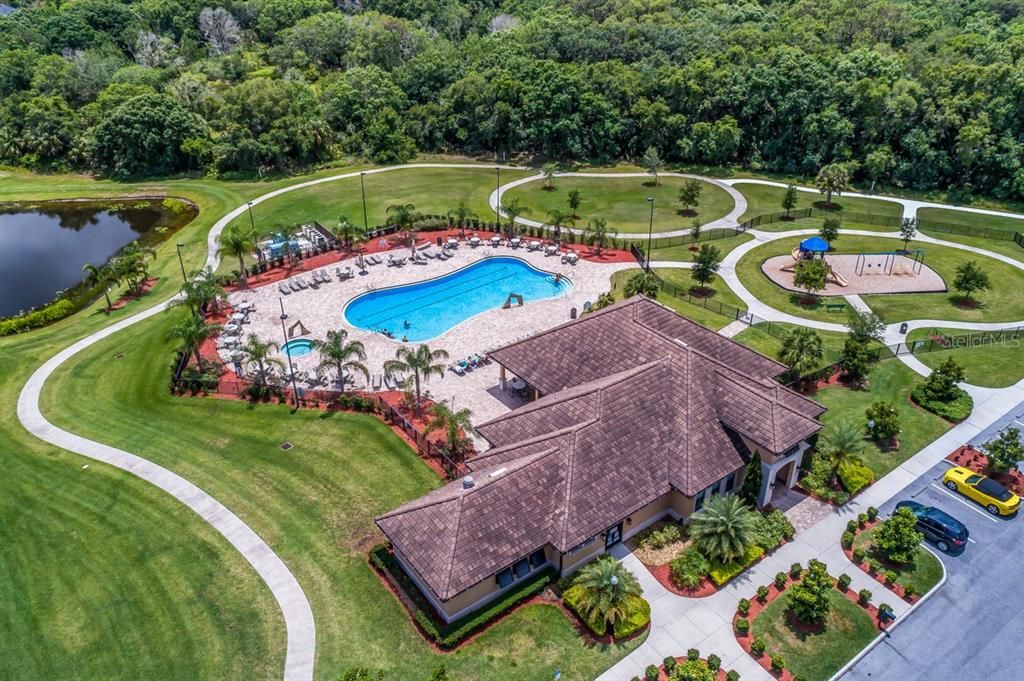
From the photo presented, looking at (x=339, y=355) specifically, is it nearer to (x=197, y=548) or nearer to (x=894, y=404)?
(x=197, y=548)

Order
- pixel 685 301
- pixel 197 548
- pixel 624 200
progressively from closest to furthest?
pixel 197 548 < pixel 685 301 < pixel 624 200

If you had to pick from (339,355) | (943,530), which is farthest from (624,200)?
(943,530)

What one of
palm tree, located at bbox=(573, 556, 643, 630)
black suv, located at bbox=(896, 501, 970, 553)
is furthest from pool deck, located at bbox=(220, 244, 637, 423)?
black suv, located at bbox=(896, 501, 970, 553)

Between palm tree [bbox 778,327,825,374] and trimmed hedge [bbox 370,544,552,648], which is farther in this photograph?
palm tree [bbox 778,327,825,374]

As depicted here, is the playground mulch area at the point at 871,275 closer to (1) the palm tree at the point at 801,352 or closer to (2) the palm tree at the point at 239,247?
(1) the palm tree at the point at 801,352

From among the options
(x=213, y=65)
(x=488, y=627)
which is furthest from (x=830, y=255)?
(x=213, y=65)

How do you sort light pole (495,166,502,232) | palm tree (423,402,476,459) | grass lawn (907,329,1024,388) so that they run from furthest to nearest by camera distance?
light pole (495,166,502,232) → grass lawn (907,329,1024,388) → palm tree (423,402,476,459)

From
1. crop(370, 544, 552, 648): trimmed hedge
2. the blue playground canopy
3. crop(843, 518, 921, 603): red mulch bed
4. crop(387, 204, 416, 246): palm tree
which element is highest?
crop(387, 204, 416, 246): palm tree

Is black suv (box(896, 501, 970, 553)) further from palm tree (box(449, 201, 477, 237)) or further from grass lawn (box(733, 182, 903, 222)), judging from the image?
palm tree (box(449, 201, 477, 237))
